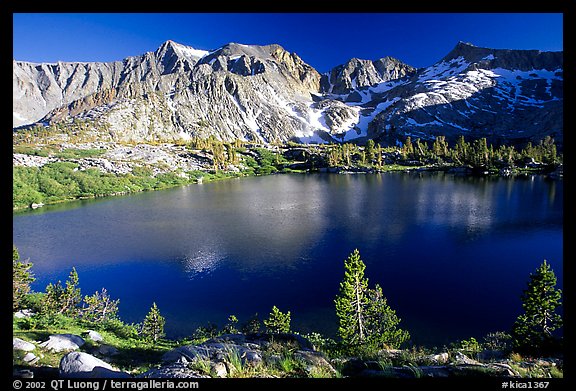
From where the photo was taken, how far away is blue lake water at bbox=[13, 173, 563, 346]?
76.2ft

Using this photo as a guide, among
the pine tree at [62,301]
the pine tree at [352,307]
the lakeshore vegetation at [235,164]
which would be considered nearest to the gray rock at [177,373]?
the pine tree at [352,307]

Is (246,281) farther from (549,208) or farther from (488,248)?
(549,208)

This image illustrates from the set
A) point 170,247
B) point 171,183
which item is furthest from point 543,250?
point 171,183

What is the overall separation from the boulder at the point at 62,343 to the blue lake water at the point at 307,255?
12290 millimetres

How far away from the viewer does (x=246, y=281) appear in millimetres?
28344

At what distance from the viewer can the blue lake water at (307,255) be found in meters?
23.2

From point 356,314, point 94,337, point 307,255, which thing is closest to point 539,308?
point 356,314

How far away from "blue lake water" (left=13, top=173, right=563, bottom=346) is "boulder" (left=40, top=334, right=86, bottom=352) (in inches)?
484

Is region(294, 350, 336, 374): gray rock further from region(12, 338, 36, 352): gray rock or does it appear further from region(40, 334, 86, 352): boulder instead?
region(40, 334, 86, 352): boulder

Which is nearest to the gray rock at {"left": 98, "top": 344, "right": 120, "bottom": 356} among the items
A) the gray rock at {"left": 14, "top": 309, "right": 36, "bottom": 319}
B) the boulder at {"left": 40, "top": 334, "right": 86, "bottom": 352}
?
the boulder at {"left": 40, "top": 334, "right": 86, "bottom": 352}

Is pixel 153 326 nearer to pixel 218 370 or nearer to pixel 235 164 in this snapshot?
pixel 218 370

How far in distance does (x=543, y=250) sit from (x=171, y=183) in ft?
335
